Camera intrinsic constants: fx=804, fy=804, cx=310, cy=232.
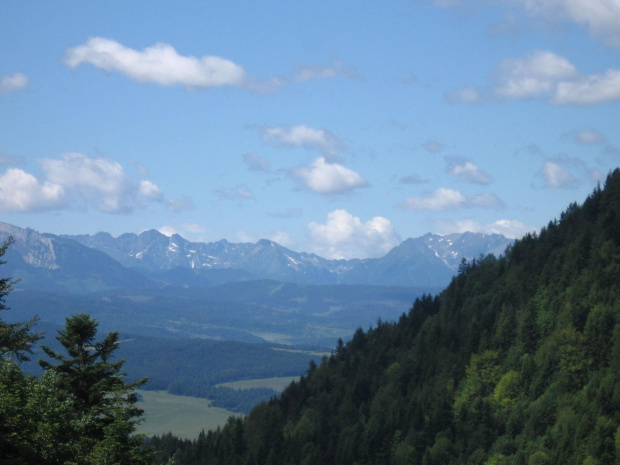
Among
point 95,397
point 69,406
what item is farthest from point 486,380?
point 69,406

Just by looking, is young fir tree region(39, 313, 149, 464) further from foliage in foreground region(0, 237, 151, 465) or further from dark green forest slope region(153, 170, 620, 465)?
dark green forest slope region(153, 170, 620, 465)

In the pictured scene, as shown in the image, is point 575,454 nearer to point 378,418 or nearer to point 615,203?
point 378,418

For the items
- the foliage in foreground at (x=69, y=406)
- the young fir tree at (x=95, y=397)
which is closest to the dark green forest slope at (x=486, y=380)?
the young fir tree at (x=95, y=397)

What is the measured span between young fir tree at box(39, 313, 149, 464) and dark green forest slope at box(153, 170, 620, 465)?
233ft

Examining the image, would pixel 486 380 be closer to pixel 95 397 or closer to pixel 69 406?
pixel 95 397

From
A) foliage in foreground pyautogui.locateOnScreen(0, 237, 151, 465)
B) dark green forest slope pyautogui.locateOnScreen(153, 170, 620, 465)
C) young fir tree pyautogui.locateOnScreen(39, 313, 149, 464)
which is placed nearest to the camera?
foliage in foreground pyautogui.locateOnScreen(0, 237, 151, 465)

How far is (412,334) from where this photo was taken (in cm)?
17875

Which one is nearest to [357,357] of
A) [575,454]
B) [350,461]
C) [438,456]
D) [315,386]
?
[315,386]

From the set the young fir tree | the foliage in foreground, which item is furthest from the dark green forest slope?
the foliage in foreground

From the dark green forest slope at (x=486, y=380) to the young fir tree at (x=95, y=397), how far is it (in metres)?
71.1

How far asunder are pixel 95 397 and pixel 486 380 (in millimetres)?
106279

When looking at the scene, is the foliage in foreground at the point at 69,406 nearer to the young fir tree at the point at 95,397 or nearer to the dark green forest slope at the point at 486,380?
the young fir tree at the point at 95,397

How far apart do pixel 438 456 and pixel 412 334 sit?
55.1 meters

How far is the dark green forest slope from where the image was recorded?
112125 millimetres
